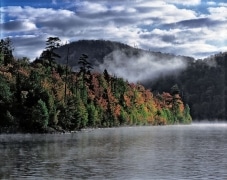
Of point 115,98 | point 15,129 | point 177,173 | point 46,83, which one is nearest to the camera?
point 177,173

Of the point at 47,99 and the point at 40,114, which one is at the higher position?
the point at 47,99

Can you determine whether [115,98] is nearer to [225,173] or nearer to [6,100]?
[6,100]

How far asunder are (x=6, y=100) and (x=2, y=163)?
6007 cm

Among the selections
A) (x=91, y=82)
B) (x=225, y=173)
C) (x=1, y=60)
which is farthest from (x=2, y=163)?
(x=91, y=82)

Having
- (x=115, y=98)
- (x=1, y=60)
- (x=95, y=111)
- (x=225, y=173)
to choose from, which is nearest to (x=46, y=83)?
(x=1, y=60)

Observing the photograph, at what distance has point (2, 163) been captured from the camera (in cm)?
4262

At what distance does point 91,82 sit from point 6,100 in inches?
2502

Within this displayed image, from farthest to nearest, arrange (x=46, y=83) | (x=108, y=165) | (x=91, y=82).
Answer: (x=91, y=82) → (x=46, y=83) → (x=108, y=165)

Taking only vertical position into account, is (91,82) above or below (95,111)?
above

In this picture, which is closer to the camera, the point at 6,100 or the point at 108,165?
the point at 108,165

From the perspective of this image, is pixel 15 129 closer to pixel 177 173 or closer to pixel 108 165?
pixel 108 165

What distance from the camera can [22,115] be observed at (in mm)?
101000

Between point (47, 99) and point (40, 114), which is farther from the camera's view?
point (47, 99)

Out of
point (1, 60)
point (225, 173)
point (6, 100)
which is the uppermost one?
point (1, 60)
